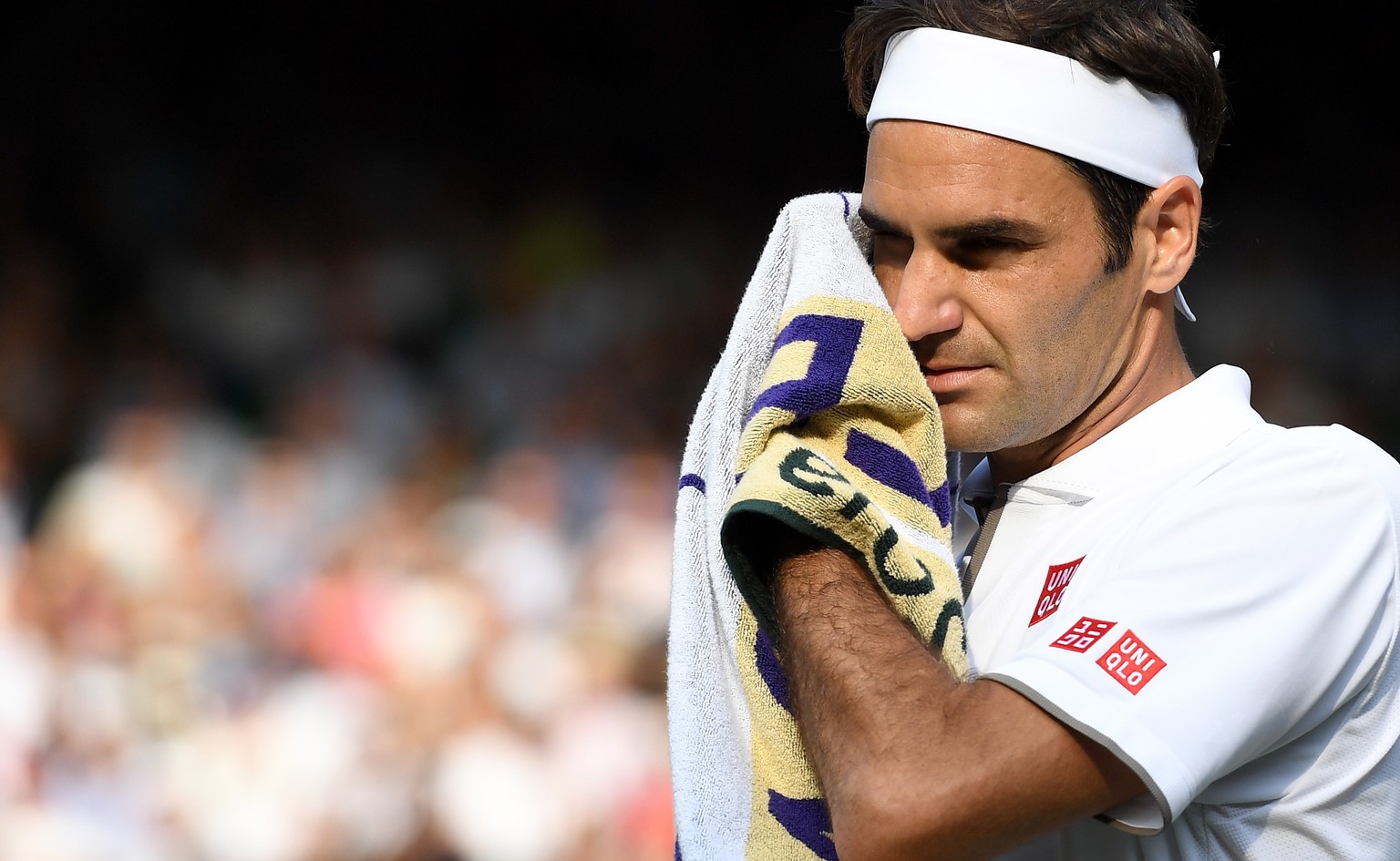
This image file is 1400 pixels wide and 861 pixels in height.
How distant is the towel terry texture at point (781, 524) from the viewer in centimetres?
108

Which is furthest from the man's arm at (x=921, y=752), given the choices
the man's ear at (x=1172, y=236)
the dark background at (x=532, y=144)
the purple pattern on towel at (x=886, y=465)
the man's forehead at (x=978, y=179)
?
the dark background at (x=532, y=144)

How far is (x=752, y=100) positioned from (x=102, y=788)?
3.50 meters

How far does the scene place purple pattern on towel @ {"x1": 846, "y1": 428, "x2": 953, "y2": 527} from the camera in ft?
3.68

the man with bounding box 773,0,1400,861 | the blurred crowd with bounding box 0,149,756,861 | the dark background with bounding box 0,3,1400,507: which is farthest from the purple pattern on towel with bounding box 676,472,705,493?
the dark background with bounding box 0,3,1400,507

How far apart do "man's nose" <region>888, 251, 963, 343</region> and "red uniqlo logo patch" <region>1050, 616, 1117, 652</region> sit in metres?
0.32

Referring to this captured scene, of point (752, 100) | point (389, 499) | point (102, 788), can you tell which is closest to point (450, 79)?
point (752, 100)

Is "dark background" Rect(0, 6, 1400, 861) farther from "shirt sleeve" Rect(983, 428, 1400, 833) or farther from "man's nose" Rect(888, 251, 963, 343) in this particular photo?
"shirt sleeve" Rect(983, 428, 1400, 833)

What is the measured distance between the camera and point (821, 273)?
48.9 inches

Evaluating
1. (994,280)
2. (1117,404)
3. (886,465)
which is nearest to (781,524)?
(886,465)

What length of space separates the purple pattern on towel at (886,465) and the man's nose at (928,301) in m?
0.15

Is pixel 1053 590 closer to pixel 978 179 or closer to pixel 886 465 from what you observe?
pixel 886 465

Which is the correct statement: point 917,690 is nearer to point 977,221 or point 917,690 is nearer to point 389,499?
point 977,221

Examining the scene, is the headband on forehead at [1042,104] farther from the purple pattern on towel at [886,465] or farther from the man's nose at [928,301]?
the purple pattern on towel at [886,465]

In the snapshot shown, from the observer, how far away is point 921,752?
976mm
